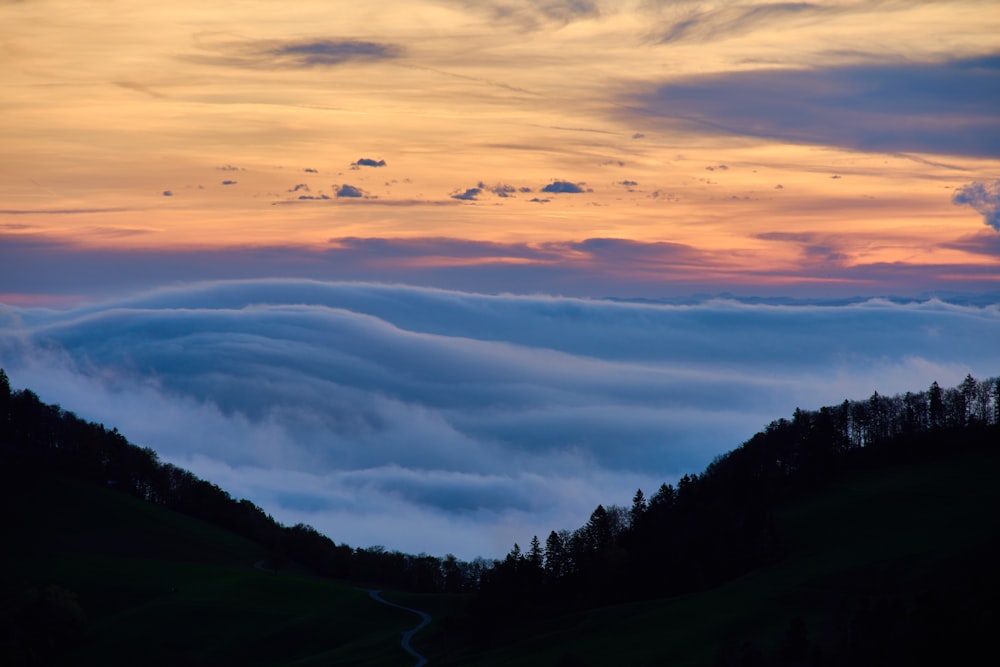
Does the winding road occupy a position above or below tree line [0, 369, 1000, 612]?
below

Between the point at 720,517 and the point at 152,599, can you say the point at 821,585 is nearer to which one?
the point at 720,517

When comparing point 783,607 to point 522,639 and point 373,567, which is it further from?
point 373,567

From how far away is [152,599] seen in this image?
108562 mm

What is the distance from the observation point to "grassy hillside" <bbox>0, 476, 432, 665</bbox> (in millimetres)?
94938

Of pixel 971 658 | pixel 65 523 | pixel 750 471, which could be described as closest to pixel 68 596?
pixel 65 523

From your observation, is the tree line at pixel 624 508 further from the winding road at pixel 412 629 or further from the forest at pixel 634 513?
the winding road at pixel 412 629

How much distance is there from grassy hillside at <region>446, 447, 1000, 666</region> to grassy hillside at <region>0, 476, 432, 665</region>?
58.4 ft

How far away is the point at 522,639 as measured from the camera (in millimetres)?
83438

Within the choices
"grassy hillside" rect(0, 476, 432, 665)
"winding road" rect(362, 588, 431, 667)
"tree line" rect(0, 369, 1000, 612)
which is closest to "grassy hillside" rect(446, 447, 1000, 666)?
"winding road" rect(362, 588, 431, 667)

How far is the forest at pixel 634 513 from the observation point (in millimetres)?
93000

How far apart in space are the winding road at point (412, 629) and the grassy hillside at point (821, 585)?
307cm

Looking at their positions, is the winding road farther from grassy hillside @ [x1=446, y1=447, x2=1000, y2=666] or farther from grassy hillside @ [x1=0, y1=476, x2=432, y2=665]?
grassy hillside @ [x1=446, y1=447, x2=1000, y2=666]

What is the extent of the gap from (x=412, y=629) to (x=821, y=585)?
39.3 metres

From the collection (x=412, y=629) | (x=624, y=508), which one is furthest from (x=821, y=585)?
(x=624, y=508)
